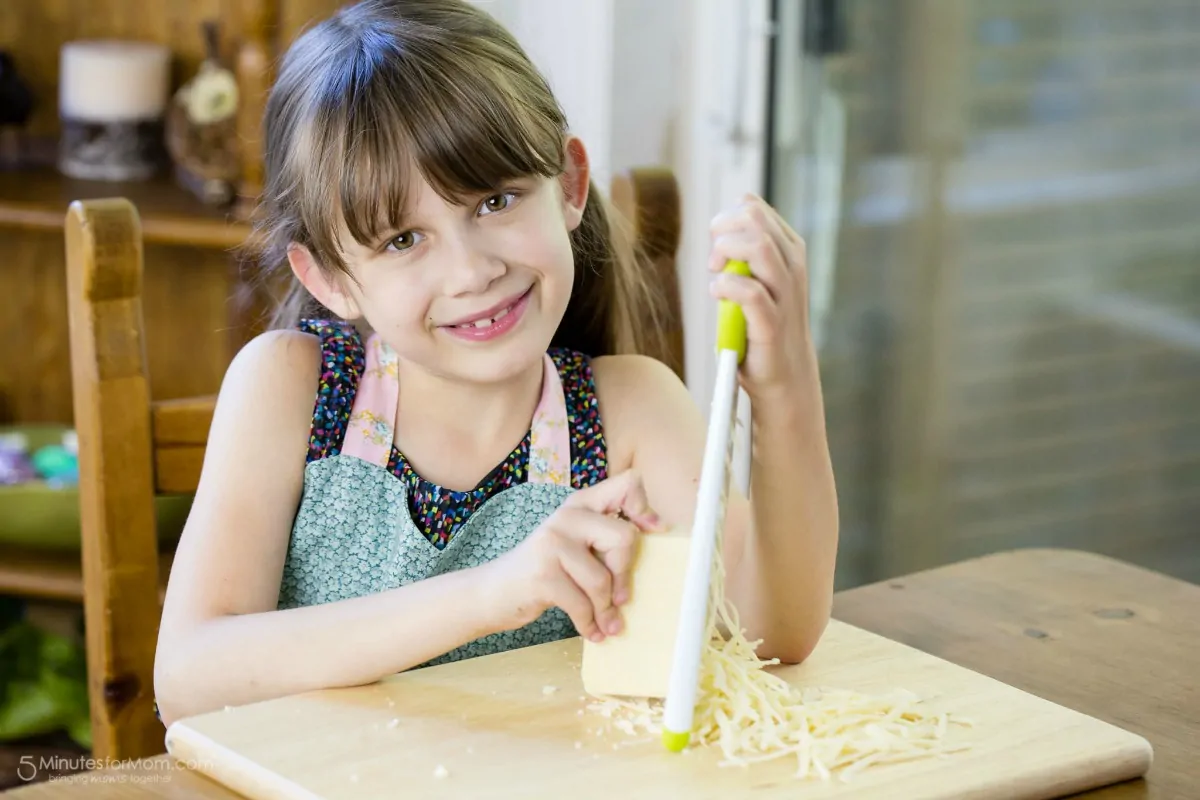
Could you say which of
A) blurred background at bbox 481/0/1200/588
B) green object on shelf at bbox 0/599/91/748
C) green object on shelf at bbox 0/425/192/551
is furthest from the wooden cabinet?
blurred background at bbox 481/0/1200/588

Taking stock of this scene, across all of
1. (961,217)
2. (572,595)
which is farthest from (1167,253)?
(572,595)

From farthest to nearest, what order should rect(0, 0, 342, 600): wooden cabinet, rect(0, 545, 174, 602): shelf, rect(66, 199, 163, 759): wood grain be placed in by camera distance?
rect(0, 0, 342, 600): wooden cabinet < rect(0, 545, 174, 602): shelf < rect(66, 199, 163, 759): wood grain

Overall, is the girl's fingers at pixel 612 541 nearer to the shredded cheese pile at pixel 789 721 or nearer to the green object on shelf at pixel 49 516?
the shredded cheese pile at pixel 789 721

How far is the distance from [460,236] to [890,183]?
1.28m

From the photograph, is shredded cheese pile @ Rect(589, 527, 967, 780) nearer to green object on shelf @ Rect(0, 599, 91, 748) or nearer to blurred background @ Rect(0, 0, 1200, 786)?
blurred background @ Rect(0, 0, 1200, 786)

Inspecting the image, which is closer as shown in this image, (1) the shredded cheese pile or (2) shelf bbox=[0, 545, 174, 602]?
(1) the shredded cheese pile

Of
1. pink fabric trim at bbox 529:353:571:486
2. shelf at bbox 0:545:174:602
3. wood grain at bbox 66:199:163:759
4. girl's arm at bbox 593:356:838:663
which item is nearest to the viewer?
girl's arm at bbox 593:356:838:663

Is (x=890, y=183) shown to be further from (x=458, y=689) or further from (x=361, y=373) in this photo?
(x=458, y=689)

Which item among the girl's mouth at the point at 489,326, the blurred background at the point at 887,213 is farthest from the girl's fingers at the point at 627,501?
the blurred background at the point at 887,213

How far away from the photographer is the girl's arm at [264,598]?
0.98 m

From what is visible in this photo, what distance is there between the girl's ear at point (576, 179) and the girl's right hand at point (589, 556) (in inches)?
13.6

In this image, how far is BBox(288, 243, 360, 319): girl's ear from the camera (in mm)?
1186

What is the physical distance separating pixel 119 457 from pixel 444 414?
0.26 metres

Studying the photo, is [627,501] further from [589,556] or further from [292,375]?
[292,375]
